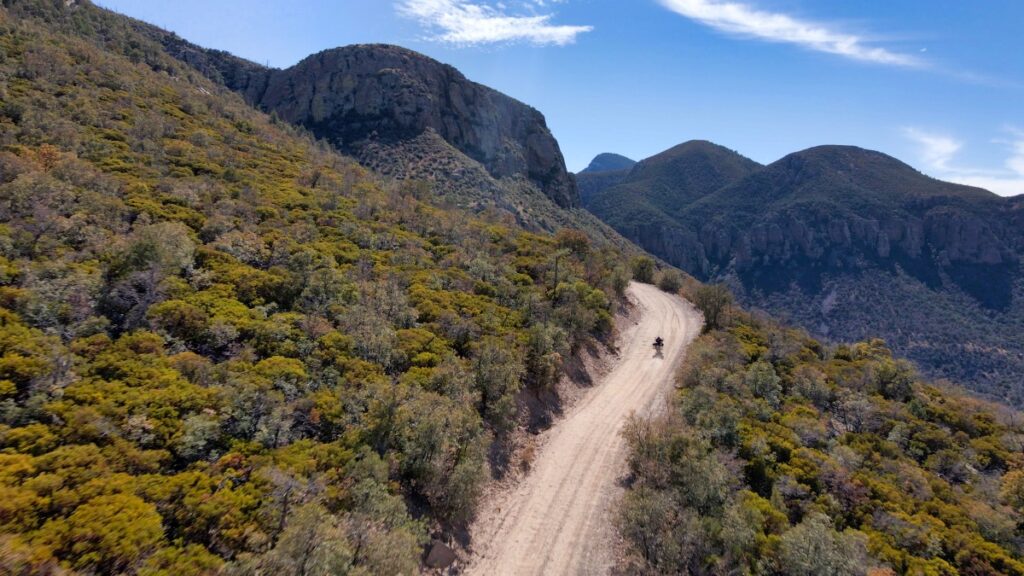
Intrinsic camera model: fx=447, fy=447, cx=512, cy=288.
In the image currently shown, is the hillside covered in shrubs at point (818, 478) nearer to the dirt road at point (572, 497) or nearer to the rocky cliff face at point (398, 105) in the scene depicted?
the dirt road at point (572, 497)

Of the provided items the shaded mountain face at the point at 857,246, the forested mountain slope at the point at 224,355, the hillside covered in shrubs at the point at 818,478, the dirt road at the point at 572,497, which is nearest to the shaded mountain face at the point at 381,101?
the forested mountain slope at the point at 224,355

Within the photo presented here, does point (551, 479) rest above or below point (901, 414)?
below

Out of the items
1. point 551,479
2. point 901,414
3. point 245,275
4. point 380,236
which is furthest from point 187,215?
point 901,414

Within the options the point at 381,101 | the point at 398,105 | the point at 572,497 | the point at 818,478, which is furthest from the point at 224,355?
the point at 381,101

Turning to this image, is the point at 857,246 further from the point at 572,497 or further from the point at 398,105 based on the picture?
the point at 572,497

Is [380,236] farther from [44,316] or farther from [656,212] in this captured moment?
[656,212]
